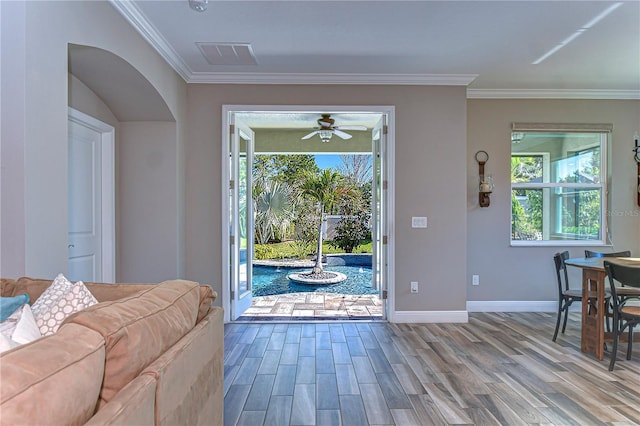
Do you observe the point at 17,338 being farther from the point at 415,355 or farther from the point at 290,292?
the point at 290,292

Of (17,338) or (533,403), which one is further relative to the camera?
(533,403)

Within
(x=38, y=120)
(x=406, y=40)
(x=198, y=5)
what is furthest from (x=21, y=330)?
(x=406, y=40)

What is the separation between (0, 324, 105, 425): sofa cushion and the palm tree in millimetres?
6145

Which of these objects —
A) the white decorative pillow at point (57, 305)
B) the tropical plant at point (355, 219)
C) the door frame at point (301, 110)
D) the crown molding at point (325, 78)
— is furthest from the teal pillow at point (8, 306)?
the tropical plant at point (355, 219)

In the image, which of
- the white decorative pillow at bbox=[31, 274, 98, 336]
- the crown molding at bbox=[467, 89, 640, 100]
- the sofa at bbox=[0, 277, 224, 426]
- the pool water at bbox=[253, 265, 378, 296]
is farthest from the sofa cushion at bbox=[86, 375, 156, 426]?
the pool water at bbox=[253, 265, 378, 296]

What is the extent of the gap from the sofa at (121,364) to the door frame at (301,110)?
7.73 ft

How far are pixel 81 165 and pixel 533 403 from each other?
393 centimetres

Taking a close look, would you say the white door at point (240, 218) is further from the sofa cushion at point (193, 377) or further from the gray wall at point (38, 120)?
the sofa cushion at point (193, 377)

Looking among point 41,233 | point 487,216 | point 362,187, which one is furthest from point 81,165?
point 362,187

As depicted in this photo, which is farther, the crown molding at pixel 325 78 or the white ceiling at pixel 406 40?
the crown molding at pixel 325 78

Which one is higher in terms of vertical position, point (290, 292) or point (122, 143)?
point (122, 143)

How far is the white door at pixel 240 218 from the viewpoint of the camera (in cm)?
409

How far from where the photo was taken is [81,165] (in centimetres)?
313

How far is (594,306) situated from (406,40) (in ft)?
9.50
